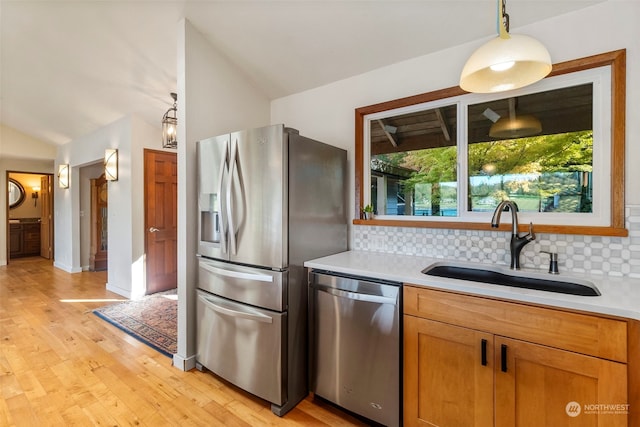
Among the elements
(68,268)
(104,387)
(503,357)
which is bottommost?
(104,387)

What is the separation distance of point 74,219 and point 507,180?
6.89 m

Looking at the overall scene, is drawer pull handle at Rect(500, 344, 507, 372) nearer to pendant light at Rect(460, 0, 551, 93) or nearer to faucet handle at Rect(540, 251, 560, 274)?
faucet handle at Rect(540, 251, 560, 274)

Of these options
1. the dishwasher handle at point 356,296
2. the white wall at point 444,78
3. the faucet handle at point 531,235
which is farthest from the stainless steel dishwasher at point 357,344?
the white wall at point 444,78

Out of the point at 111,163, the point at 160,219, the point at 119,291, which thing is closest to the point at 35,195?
the point at 111,163

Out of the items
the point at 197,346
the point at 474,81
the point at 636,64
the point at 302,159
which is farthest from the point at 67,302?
the point at 636,64

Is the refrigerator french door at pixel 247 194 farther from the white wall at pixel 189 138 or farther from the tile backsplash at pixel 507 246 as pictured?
the tile backsplash at pixel 507 246

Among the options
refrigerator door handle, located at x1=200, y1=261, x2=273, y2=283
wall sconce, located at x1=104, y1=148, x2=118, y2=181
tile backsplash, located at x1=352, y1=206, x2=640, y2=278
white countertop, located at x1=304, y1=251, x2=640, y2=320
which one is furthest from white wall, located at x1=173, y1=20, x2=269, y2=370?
wall sconce, located at x1=104, y1=148, x2=118, y2=181

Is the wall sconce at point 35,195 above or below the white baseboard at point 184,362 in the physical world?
above

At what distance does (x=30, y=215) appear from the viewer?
7449mm

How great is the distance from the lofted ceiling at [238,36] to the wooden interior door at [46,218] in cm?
425

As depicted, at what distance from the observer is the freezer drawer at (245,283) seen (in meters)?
1.79

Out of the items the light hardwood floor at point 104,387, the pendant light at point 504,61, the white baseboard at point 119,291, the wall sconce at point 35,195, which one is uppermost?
the pendant light at point 504,61

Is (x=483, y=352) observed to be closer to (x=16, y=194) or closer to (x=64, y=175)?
(x=64, y=175)

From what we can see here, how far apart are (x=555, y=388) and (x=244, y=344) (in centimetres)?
163
